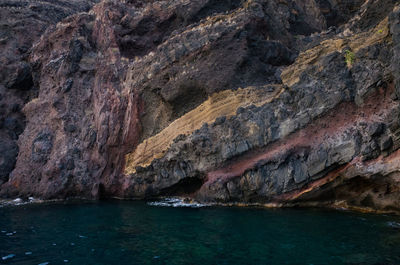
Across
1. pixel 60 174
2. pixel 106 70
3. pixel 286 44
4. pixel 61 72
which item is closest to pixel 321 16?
pixel 286 44

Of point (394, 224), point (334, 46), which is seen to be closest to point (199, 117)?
point (334, 46)

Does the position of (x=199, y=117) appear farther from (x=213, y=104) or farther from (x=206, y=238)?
(x=206, y=238)

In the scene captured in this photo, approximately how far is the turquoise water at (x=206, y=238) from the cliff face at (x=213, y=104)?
232 cm

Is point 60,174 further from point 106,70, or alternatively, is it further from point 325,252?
point 325,252

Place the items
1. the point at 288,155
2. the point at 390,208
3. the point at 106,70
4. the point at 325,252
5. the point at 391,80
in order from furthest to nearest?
1. the point at 106,70
2. the point at 288,155
3. the point at 391,80
4. the point at 390,208
5. the point at 325,252

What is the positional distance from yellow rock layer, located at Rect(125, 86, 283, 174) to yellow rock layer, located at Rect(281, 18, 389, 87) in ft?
3.44

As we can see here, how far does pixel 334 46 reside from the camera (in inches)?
690

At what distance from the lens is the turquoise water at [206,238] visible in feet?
29.1

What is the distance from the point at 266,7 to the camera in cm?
2397

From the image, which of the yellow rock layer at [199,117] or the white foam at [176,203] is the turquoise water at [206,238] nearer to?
the white foam at [176,203]

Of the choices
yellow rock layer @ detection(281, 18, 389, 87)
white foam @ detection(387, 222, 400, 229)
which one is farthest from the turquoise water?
yellow rock layer @ detection(281, 18, 389, 87)

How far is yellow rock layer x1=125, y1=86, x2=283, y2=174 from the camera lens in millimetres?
19469

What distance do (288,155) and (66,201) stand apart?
1606 centimetres

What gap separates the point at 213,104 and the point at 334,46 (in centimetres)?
798
